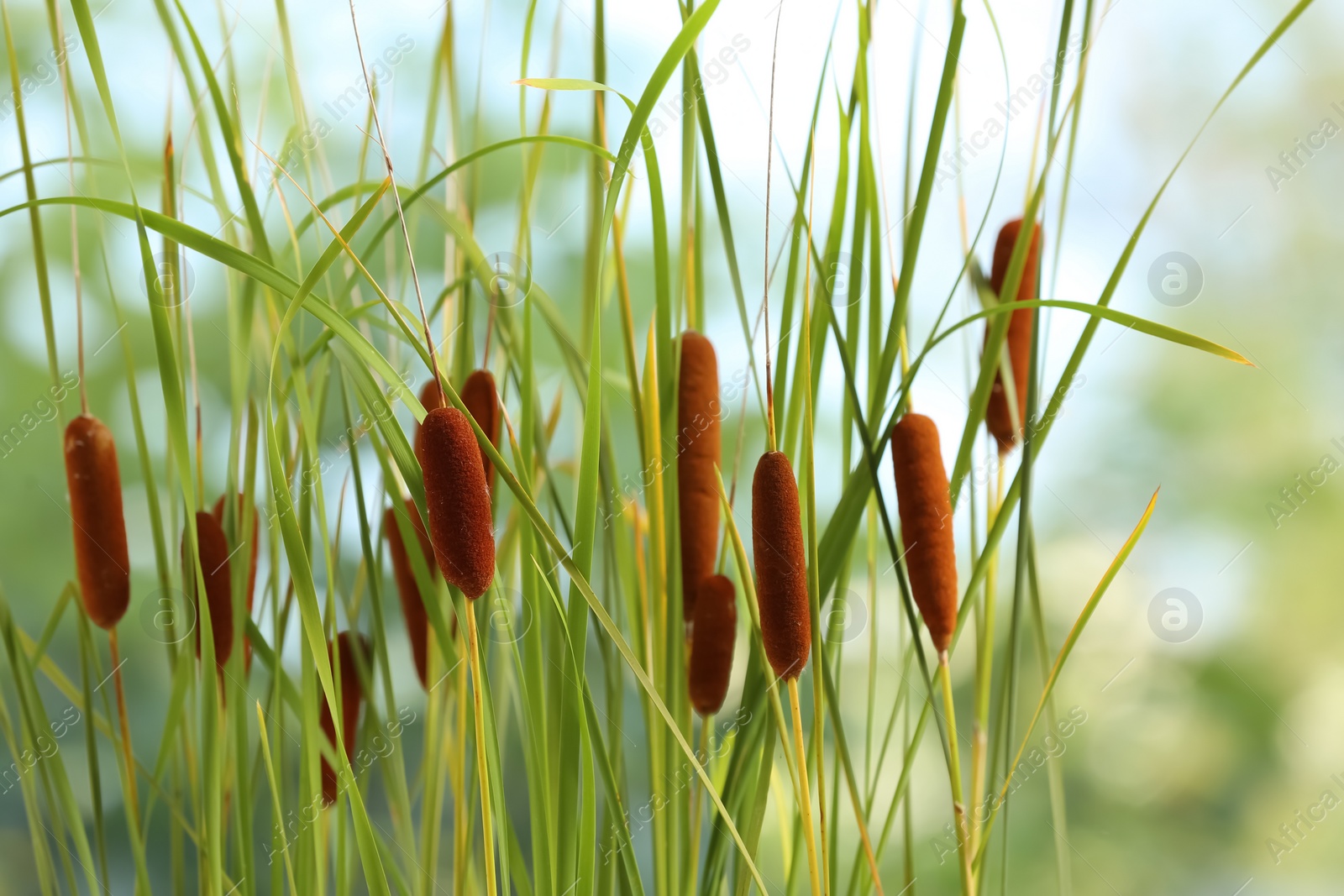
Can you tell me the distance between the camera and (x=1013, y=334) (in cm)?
47

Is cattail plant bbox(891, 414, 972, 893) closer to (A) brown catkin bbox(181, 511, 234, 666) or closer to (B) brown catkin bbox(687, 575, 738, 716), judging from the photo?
(B) brown catkin bbox(687, 575, 738, 716)

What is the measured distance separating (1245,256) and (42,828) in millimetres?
1566

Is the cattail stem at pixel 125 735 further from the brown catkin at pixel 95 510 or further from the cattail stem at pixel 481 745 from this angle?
the cattail stem at pixel 481 745

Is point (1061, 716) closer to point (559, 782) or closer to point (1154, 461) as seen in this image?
point (1154, 461)

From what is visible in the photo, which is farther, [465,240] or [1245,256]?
[1245,256]

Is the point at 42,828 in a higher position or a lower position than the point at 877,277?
lower

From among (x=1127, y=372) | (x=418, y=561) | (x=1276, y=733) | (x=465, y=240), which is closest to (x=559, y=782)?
(x=418, y=561)

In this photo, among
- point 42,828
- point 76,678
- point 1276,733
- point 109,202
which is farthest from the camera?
point 1276,733

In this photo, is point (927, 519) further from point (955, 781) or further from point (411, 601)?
point (411, 601)

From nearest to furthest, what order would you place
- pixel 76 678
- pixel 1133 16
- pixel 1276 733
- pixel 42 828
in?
pixel 42 828 → pixel 76 678 → pixel 1133 16 → pixel 1276 733

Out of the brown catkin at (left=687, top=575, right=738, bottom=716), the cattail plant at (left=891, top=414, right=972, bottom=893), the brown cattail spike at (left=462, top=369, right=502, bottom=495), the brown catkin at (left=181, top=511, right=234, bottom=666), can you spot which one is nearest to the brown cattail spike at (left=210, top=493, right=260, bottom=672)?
the brown catkin at (left=181, top=511, right=234, bottom=666)

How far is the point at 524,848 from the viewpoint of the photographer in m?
1.17

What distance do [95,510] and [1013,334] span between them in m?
0.52

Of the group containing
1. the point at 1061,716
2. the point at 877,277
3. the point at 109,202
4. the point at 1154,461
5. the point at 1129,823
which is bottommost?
the point at 1129,823
